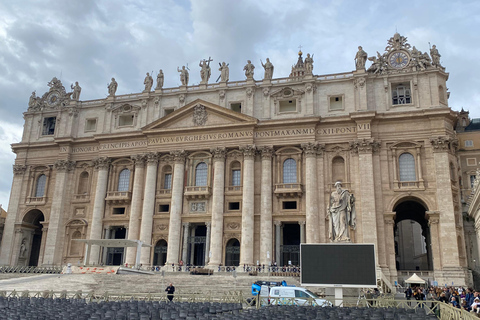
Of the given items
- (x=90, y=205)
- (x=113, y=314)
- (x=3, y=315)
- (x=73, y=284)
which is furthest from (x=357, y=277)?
(x=90, y=205)

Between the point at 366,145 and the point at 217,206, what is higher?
the point at 366,145

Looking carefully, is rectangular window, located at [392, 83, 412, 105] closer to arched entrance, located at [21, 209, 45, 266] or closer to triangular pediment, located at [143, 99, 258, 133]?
triangular pediment, located at [143, 99, 258, 133]

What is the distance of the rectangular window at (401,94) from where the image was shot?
4802cm

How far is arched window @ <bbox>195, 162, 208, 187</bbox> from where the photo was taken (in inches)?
1999

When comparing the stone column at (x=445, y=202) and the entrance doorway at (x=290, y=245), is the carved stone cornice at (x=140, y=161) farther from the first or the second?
the stone column at (x=445, y=202)

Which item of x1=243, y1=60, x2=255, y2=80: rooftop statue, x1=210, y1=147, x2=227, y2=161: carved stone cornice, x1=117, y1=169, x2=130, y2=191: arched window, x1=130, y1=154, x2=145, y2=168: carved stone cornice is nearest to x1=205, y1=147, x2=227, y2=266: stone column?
x1=210, y1=147, x2=227, y2=161: carved stone cornice

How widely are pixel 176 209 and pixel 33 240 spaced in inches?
866

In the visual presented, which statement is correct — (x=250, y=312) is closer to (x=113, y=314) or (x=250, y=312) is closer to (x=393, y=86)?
(x=113, y=314)

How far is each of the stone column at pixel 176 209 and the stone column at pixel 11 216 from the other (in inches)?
814

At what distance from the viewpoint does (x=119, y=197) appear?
52.1 metres

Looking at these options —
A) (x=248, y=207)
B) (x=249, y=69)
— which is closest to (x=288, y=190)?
(x=248, y=207)

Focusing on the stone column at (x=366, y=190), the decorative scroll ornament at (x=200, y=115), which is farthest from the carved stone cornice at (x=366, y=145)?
the decorative scroll ornament at (x=200, y=115)

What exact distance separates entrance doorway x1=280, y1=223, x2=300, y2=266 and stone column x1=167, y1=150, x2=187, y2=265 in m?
11.0

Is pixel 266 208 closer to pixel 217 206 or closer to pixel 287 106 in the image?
pixel 217 206
